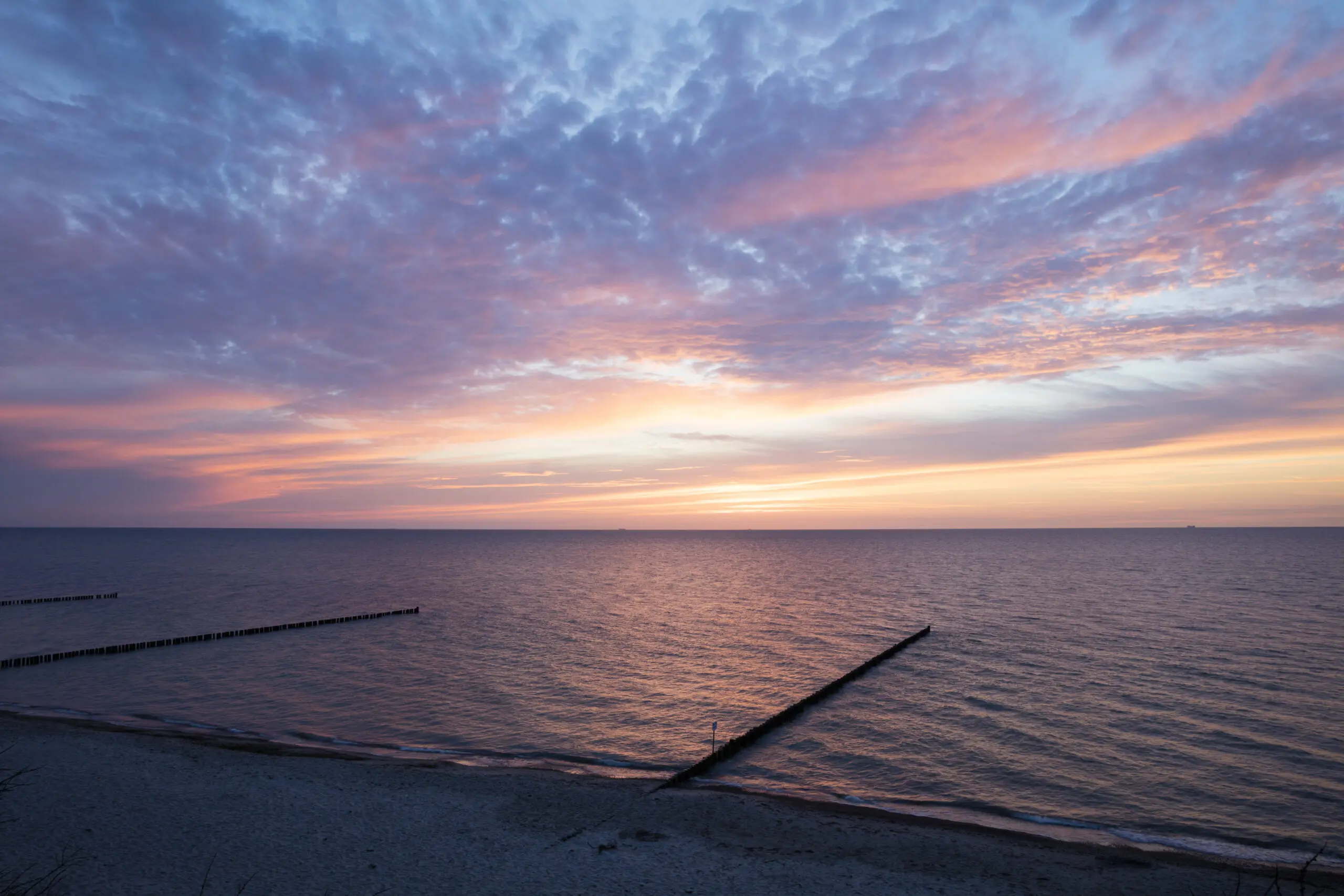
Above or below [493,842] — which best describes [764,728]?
below

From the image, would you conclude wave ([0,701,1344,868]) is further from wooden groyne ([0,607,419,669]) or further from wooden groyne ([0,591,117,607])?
wooden groyne ([0,591,117,607])

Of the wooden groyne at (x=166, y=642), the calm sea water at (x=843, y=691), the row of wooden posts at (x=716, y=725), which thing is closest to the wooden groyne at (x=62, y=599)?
the row of wooden posts at (x=716, y=725)

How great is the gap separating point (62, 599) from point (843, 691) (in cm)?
8591

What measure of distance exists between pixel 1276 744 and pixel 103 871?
39576mm

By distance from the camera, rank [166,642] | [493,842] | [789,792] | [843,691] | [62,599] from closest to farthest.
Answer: [493,842] → [789,792] → [843,691] → [166,642] → [62,599]

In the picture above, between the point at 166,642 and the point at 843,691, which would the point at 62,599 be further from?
Result: the point at 843,691

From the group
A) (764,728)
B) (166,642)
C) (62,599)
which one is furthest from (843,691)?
(62,599)

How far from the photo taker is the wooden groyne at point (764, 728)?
84.0 ft

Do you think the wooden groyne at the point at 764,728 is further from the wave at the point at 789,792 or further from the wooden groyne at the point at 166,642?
the wooden groyne at the point at 166,642

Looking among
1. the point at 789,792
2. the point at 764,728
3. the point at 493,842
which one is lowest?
the point at 789,792

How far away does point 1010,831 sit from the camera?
21.4m

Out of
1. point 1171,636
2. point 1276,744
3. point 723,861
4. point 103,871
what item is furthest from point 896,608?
point 103,871

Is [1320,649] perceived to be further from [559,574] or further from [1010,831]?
[559,574]

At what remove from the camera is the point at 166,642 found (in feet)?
173
